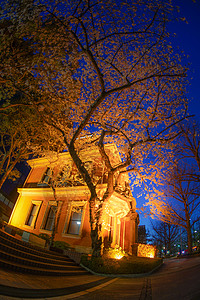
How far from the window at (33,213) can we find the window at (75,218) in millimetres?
→ 4449

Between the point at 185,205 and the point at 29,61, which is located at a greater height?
the point at 29,61

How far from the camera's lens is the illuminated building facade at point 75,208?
1264 cm

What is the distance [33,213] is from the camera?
53.5ft

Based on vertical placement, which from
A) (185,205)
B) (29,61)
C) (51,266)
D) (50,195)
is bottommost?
(51,266)

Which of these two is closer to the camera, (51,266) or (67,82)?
(51,266)

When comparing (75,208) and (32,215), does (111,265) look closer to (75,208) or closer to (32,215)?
(75,208)

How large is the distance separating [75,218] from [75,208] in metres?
0.94

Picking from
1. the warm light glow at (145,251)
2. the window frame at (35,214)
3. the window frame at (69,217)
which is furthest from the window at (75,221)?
the warm light glow at (145,251)

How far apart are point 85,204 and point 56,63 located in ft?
38.3

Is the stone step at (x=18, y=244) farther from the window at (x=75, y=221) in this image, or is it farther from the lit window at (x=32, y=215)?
the lit window at (x=32, y=215)

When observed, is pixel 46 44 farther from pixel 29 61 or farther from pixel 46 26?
pixel 29 61

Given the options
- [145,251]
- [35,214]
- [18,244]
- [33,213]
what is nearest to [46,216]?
[35,214]

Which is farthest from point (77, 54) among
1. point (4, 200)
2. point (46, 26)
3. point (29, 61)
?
point (4, 200)

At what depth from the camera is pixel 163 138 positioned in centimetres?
1004
